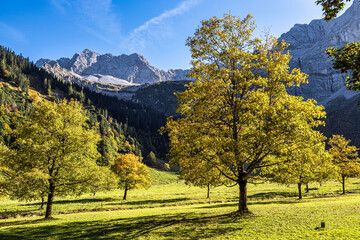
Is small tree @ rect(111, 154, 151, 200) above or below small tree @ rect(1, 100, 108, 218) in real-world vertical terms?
below

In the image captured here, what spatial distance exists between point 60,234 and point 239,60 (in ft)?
77.0

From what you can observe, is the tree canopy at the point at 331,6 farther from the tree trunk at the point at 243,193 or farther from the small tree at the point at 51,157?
the small tree at the point at 51,157

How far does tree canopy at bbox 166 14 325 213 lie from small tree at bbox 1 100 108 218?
14.1 m

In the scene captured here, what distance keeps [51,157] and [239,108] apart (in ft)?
77.9

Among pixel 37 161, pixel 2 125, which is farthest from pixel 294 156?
pixel 2 125

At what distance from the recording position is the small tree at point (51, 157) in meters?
23.7

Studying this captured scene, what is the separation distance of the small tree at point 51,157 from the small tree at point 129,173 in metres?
36.1

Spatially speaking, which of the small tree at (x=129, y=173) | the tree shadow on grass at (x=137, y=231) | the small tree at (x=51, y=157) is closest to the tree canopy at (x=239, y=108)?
the tree shadow on grass at (x=137, y=231)

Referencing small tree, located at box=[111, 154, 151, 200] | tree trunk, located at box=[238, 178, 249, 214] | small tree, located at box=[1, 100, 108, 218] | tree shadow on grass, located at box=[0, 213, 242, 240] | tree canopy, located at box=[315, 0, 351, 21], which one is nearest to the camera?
tree canopy, located at box=[315, 0, 351, 21]

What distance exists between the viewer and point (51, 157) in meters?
25.2

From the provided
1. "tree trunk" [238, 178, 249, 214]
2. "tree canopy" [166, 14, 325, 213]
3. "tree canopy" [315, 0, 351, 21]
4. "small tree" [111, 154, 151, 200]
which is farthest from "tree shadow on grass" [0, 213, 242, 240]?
"small tree" [111, 154, 151, 200]

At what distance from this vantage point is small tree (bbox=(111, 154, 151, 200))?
205 feet

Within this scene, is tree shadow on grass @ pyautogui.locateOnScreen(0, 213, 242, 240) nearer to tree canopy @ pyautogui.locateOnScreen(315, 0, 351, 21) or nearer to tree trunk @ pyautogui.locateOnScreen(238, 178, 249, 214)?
tree trunk @ pyautogui.locateOnScreen(238, 178, 249, 214)

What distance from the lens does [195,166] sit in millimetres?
20000
